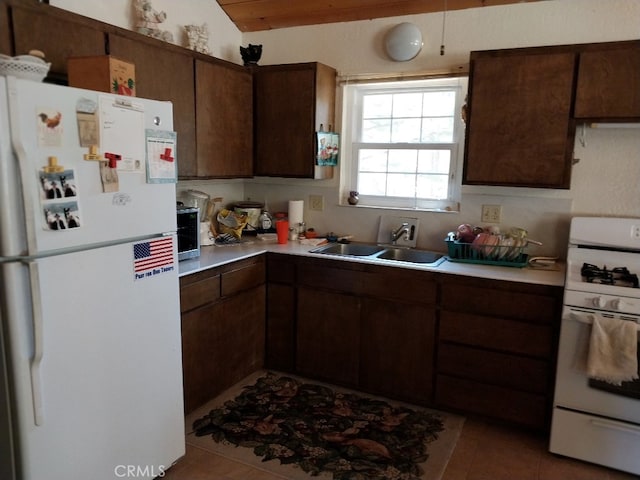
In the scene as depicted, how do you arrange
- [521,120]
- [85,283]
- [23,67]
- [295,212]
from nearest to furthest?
[23,67]
[85,283]
[521,120]
[295,212]

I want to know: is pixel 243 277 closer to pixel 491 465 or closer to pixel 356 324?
pixel 356 324

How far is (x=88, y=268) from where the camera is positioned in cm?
165

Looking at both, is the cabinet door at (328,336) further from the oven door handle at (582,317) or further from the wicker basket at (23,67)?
the wicker basket at (23,67)

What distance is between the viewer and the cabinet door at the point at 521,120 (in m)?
2.47

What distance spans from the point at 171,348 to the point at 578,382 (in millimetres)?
1837

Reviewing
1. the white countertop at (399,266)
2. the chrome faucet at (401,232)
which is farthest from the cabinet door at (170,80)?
the chrome faucet at (401,232)

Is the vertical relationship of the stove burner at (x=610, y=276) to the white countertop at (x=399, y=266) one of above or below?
above

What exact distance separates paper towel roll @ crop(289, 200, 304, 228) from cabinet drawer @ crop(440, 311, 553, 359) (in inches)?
50.7

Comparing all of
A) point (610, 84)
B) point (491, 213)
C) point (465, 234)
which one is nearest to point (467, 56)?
point (610, 84)

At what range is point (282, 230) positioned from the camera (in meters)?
3.22

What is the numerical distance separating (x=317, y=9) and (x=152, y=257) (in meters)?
2.12

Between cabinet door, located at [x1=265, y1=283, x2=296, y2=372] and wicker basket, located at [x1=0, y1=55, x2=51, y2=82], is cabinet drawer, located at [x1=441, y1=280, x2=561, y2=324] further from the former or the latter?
wicker basket, located at [x1=0, y1=55, x2=51, y2=82]

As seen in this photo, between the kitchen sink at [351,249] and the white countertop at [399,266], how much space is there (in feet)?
0.47

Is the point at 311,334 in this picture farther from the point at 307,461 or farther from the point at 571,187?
the point at 571,187
